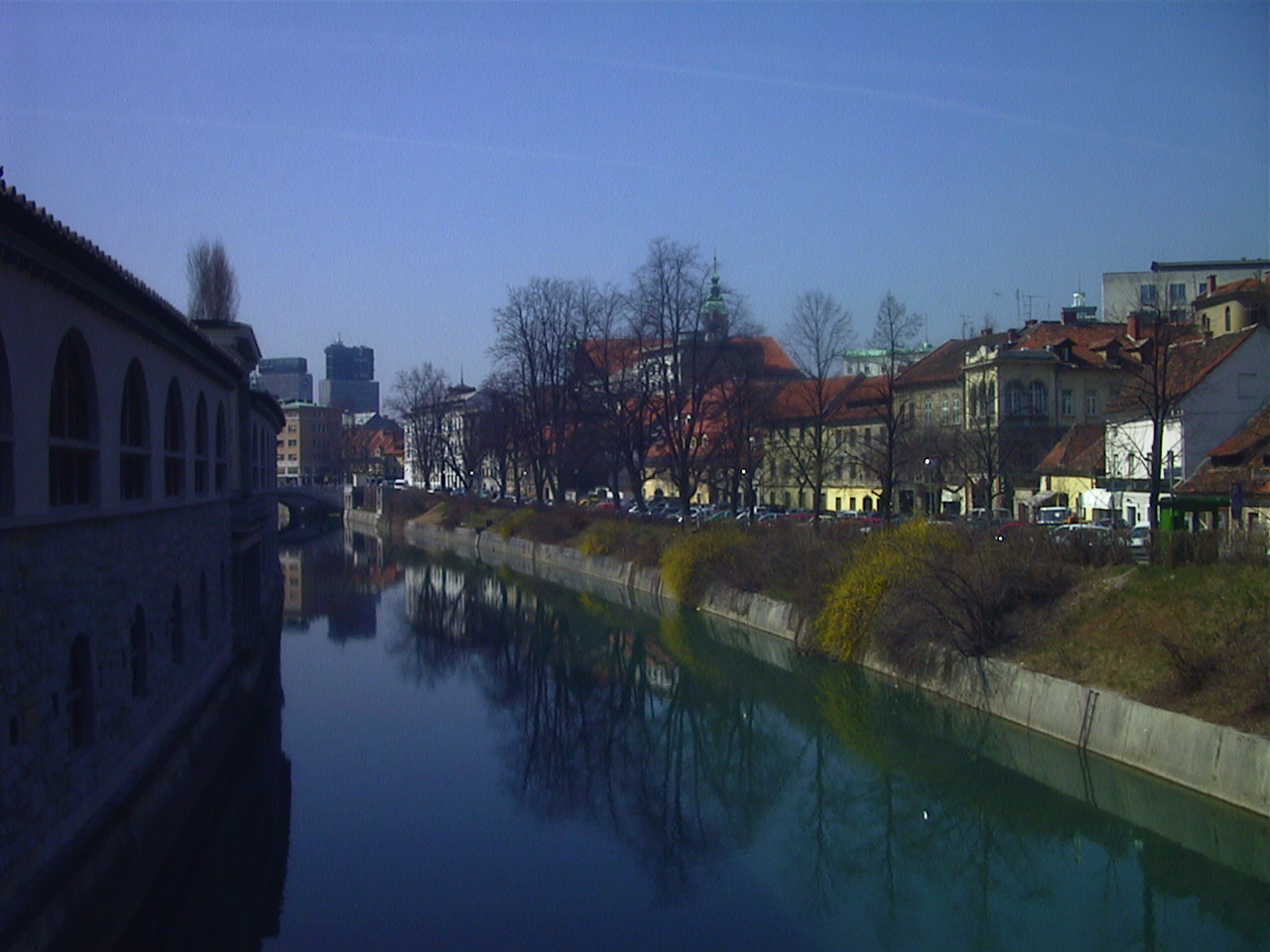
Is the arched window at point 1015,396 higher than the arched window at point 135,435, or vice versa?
the arched window at point 1015,396

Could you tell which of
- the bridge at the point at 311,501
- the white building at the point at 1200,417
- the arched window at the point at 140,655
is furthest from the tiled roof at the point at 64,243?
the bridge at the point at 311,501

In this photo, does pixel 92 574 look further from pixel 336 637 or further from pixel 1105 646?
pixel 336 637

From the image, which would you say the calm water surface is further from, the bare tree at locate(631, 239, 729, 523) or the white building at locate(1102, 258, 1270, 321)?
the white building at locate(1102, 258, 1270, 321)

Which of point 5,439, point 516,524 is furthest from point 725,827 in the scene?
point 516,524

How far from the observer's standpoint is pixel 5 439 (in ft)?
32.2

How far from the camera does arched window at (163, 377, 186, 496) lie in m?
17.7

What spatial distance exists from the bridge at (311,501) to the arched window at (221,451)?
7042cm

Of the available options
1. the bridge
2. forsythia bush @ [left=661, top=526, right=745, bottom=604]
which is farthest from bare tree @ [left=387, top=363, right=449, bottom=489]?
forsythia bush @ [left=661, top=526, right=745, bottom=604]

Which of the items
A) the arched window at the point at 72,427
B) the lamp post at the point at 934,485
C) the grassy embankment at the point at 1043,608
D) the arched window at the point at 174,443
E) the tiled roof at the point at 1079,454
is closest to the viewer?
the arched window at the point at 72,427

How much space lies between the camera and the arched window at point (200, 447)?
824 inches

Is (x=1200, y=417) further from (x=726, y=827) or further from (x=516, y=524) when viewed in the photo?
(x=516, y=524)

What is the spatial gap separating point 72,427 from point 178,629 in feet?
18.9

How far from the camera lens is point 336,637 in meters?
37.7

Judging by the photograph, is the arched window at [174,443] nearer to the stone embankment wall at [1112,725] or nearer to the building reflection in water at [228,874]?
the building reflection in water at [228,874]
